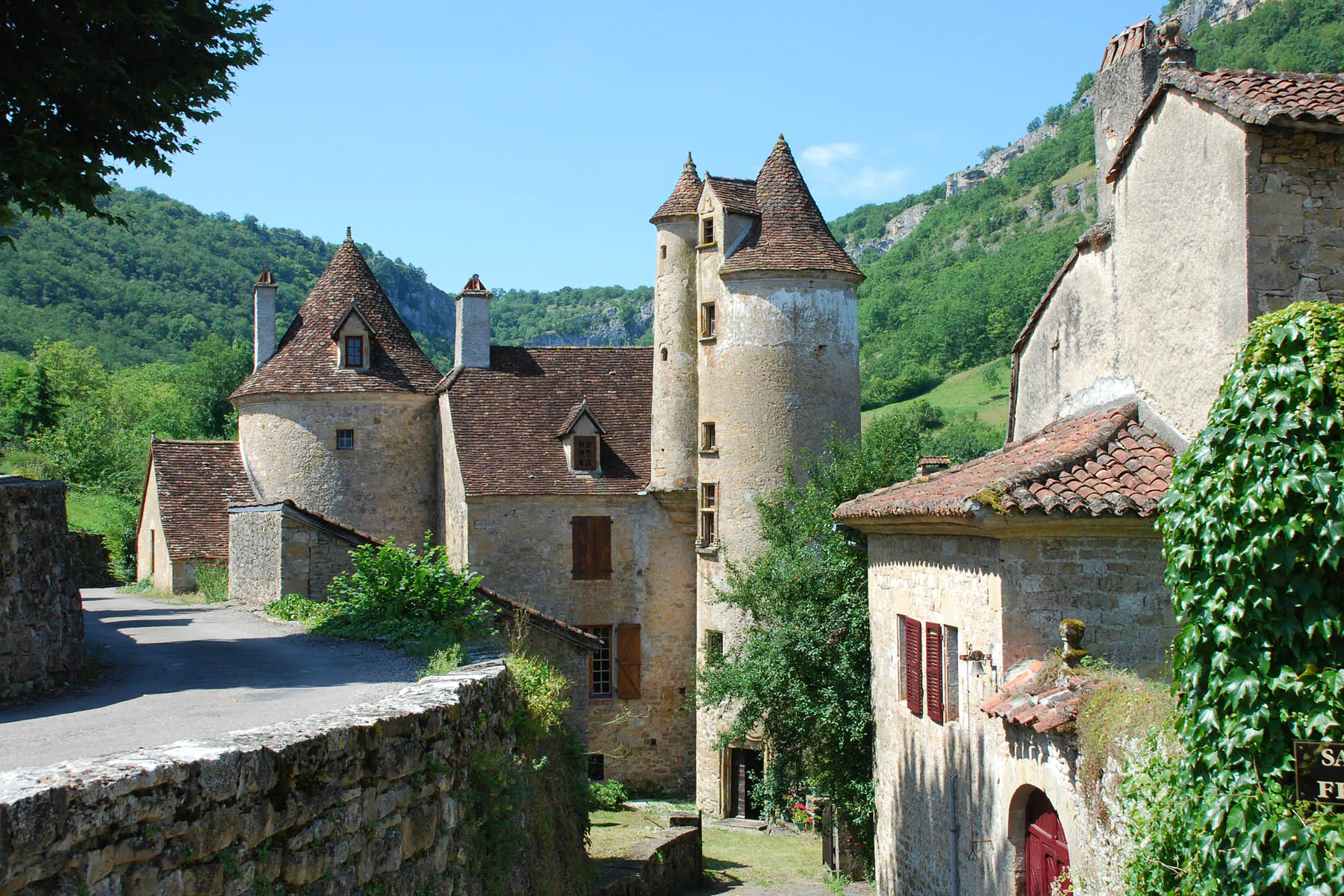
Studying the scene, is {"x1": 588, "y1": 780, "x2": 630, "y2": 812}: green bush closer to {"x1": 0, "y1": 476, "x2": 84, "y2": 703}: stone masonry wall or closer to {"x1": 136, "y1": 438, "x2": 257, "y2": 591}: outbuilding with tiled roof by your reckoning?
{"x1": 136, "y1": 438, "x2": 257, "y2": 591}: outbuilding with tiled roof

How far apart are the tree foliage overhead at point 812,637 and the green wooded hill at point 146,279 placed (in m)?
52.4

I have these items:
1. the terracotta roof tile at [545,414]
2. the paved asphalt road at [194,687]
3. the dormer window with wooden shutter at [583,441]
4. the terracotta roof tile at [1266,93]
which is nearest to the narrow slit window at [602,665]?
the terracotta roof tile at [545,414]

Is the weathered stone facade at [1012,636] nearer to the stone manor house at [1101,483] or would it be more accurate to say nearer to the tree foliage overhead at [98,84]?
the stone manor house at [1101,483]

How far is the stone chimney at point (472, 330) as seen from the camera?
3188 centimetres

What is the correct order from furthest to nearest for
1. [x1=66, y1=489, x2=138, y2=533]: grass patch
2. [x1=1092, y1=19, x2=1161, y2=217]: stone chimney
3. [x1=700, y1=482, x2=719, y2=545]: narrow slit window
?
[x1=66, y1=489, x2=138, y2=533]: grass patch → [x1=700, y1=482, x2=719, y2=545]: narrow slit window → [x1=1092, y1=19, x2=1161, y2=217]: stone chimney

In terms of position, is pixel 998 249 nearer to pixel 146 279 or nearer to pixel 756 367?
pixel 146 279

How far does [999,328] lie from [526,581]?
68.5 metres

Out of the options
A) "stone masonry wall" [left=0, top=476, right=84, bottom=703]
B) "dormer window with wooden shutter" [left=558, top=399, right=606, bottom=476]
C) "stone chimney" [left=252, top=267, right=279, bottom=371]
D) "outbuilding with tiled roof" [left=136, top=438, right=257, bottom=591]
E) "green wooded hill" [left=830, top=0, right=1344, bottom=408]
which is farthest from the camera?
"green wooded hill" [left=830, top=0, right=1344, bottom=408]

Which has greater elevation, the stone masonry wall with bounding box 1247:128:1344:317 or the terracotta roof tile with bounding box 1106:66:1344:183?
the terracotta roof tile with bounding box 1106:66:1344:183

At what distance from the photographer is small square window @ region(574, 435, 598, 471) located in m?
30.6

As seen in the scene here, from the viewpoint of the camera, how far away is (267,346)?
106 feet

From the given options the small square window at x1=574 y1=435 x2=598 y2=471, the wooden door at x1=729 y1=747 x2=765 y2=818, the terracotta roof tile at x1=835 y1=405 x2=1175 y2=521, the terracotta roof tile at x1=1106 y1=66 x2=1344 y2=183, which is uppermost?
the terracotta roof tile at x1=1106 y1=66 x2=1344 y2=183

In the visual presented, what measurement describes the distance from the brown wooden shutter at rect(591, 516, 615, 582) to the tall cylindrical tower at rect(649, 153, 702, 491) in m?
1.62

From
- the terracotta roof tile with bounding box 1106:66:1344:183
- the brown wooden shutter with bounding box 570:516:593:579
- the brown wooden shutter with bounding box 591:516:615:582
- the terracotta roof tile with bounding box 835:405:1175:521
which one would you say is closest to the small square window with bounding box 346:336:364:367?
the brown wooden shutter with bounding box 570:516:593:579
